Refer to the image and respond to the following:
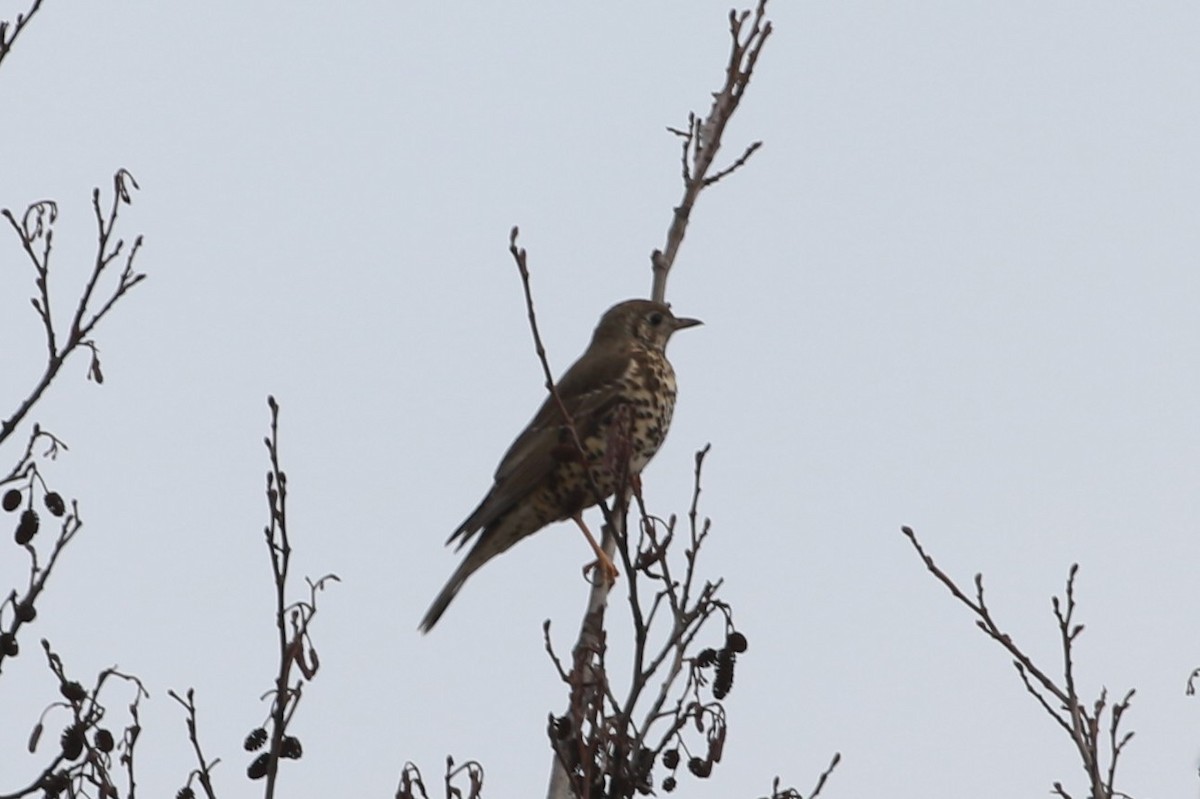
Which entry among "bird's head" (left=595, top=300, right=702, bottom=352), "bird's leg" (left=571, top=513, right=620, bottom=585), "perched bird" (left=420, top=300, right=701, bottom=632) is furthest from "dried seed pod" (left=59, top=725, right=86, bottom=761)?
"bird's head" (left=595, top=300, right=702, bottom=352)

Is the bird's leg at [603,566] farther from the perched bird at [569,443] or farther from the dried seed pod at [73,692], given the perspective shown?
the dried seed pod at [73,692]

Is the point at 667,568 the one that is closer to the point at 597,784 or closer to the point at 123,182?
the point at 597,784

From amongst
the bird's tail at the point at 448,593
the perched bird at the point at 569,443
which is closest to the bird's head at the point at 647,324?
the perched bird at the point at 569,443

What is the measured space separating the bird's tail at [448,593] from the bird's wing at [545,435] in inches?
5.4

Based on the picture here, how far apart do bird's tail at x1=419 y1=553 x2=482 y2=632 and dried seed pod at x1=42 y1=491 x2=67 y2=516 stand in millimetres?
2310

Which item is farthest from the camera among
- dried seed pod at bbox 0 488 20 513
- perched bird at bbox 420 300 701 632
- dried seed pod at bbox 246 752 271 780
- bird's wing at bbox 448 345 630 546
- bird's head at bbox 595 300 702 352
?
bird's head at bbox 595 300 702 352

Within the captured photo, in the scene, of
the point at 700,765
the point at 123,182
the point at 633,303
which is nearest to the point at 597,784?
the point at 700,765

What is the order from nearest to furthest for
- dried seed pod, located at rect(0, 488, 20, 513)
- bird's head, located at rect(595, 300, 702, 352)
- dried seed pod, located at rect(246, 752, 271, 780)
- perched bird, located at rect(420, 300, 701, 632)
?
dried seed pod, located at rect(246, 752, 271, 780) < dried seed pod, located at rect(0, 488, 20, 513) < perched bird, located at rect(420, 300, 701, 632) < bird's head, located at rect(595, 300, 702, 352)

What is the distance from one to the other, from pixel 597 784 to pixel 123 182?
8.88ft

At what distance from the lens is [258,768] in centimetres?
464

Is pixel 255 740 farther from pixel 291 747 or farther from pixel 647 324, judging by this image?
pixel 647 324

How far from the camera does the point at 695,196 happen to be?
6465 millimetres

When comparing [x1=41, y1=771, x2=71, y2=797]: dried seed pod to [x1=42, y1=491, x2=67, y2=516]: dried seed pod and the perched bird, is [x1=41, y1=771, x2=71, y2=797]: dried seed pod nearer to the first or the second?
[x1=42, y1=491, x2=67, y2=516]: dried seed pod

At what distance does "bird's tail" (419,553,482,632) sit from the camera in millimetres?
7414
